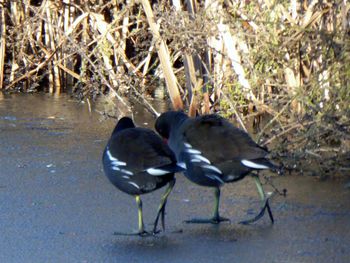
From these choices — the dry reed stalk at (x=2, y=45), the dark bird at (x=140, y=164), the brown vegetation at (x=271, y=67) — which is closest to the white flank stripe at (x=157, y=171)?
the dark bird at (x=140, y=164)

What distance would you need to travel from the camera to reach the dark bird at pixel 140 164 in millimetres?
5840

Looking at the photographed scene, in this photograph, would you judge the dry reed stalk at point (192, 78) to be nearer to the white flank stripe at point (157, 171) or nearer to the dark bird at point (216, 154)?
the dark bird at point (216, 154)

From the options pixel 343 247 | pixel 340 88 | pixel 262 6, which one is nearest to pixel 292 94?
pixel 340 88

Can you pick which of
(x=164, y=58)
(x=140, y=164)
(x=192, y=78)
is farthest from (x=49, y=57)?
(x=140, y=164)

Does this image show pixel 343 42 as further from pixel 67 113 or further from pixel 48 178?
pixel 67 113

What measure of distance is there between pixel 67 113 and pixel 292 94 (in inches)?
179

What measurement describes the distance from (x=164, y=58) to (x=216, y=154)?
12.4ft

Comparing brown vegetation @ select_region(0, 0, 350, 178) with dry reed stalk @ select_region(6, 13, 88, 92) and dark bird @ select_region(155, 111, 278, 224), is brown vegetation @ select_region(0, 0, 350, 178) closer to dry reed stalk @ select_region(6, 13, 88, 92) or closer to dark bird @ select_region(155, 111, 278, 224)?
dry reed stalk @ select_region(6, 13, 88, 92)

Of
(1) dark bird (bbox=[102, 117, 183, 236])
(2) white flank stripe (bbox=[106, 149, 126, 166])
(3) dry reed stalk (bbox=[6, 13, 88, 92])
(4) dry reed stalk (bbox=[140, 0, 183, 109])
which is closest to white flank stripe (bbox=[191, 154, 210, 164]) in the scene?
(1) dark bird (bbox=[102, 117, 183, 236])

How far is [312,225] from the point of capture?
605 cm

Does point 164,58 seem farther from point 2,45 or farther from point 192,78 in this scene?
point 2,45

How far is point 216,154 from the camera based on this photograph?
617 centimetres

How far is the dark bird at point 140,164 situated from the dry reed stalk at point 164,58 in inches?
139

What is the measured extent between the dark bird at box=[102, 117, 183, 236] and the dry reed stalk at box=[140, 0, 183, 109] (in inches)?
139
